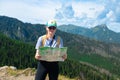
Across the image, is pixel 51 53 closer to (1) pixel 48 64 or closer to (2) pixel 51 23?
(1) pixel 48 64

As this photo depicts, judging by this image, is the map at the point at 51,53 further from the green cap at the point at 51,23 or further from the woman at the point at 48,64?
the green cap at the point at 51,23

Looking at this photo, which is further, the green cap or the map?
the map

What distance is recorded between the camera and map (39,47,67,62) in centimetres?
1134

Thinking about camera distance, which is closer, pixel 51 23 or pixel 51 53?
pixel 51 23

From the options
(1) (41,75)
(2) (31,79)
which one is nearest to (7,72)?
(2) (31,79)

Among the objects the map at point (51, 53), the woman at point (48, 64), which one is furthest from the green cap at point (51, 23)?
the map at point (51, 53)

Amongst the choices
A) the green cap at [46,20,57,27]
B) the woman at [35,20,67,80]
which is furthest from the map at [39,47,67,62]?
the green cap at [46,20,57,27]

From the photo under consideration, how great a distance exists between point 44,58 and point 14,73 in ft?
42.3

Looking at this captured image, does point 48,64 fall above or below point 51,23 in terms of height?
below

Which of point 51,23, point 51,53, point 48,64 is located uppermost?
point 51,23

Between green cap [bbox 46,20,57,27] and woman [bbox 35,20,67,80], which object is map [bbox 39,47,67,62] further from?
green cap [bbox 46,20,57,27]

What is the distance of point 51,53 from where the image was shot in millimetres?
11461

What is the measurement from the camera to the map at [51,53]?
11.3 meters

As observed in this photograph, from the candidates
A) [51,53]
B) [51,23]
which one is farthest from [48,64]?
[51,23]
